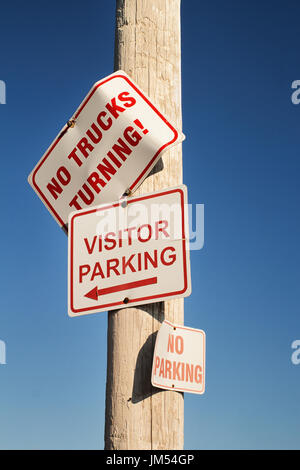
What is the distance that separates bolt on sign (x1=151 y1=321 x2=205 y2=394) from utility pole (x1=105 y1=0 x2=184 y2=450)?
0.04 meters

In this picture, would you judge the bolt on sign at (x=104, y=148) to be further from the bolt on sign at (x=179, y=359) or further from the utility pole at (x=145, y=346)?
the bolt on sign at (x=179, y=359)

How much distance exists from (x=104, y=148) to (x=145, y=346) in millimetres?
952

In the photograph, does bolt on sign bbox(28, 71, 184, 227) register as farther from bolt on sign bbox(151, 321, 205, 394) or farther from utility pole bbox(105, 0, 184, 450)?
bolt on sign bbox(151, 321, 205, 394)

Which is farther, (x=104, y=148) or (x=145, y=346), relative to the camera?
(x=104, y=148)

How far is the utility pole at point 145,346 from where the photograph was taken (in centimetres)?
236

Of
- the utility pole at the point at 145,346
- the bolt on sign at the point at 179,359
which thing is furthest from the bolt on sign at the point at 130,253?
the bolt on sign at the point at 179,359

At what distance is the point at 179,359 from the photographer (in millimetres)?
2562

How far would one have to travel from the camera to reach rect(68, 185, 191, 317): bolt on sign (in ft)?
7.85

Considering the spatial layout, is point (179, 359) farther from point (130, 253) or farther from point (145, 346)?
point (130, 253)

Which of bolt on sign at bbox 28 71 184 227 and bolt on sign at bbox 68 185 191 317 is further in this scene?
bolt on sign at bbox 28 71 184 227

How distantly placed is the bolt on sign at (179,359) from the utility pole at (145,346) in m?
0.04

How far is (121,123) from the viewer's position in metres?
2.69

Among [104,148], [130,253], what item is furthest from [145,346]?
[104,148]

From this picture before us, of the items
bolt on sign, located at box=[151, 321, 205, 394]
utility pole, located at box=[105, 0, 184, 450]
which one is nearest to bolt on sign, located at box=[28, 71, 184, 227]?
utility pole, located at box=[105, 0, 184, 450]
